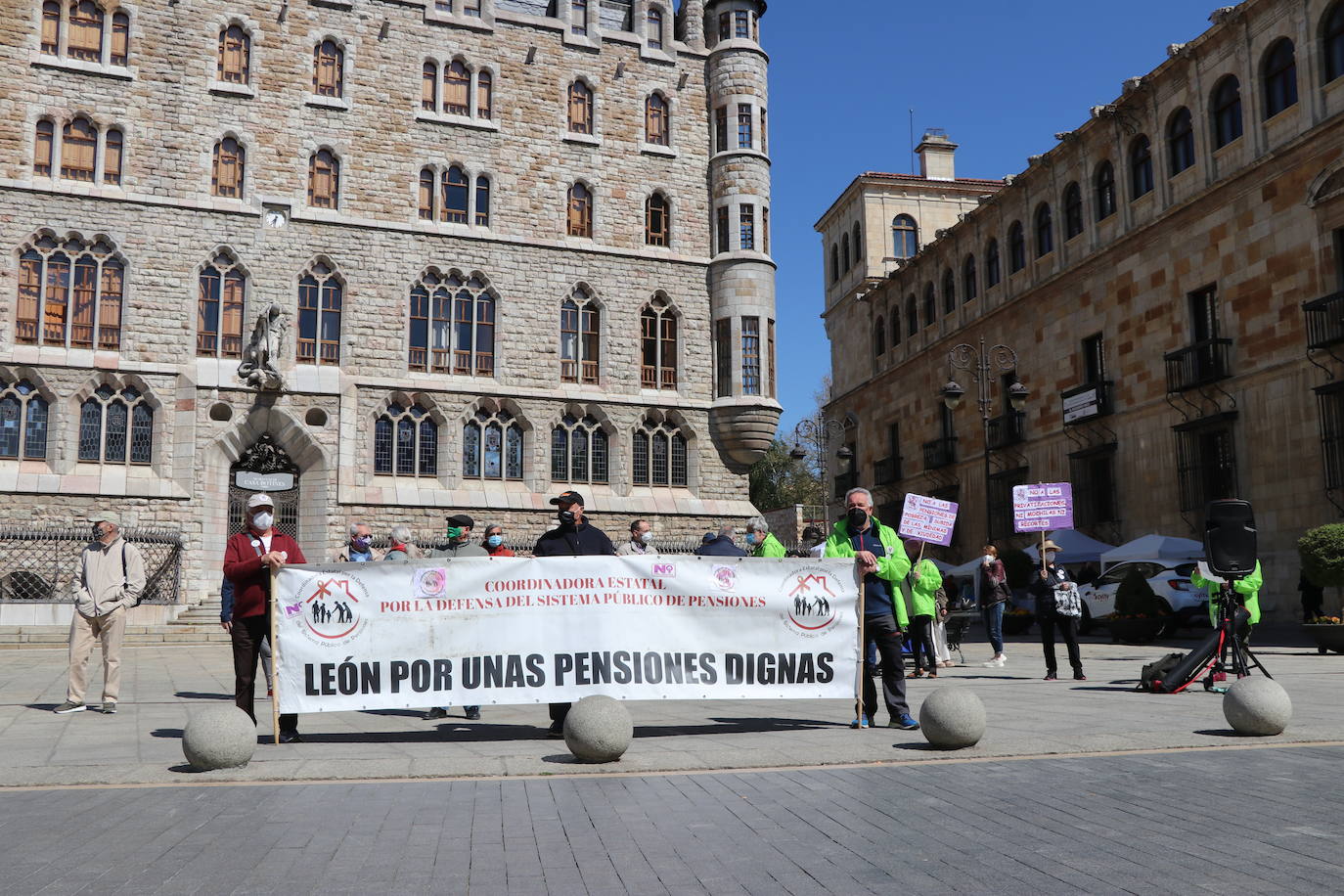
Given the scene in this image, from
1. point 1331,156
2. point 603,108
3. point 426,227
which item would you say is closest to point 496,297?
point 426,227

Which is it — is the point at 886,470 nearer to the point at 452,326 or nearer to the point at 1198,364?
the point at 1198,364

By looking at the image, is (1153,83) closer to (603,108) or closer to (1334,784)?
(603,108)

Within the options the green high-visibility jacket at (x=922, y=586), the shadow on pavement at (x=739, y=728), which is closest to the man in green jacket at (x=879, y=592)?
the shadow on pavement at (x=739, y=728)

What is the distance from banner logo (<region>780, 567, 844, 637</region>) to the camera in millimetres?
9727

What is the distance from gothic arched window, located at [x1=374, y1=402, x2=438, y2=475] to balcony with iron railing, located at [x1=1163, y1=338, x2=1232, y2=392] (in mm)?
19117

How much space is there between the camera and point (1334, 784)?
669cm

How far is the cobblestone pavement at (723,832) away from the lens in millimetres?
4738

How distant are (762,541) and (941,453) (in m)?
26.9

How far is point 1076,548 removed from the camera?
1147 inches

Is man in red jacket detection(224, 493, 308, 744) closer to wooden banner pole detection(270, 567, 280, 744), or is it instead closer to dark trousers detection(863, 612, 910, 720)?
wooden banner pole detection(270, 567, 280, 744)

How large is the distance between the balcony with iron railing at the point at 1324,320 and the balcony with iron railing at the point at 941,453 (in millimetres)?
16434

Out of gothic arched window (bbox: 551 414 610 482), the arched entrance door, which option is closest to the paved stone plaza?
the arched entrance door

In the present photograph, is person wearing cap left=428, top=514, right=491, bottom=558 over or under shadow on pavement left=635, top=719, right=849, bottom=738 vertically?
over

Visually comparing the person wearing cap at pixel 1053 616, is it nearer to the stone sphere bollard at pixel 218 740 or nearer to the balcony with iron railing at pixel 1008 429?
the stone sphere bollard at pixel 218 740
